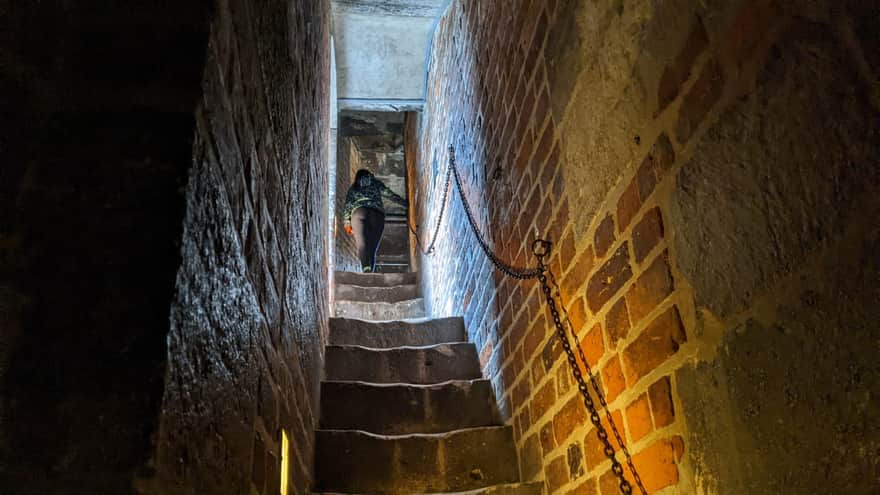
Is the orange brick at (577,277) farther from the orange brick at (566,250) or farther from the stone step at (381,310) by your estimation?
the stone step at (381,310)

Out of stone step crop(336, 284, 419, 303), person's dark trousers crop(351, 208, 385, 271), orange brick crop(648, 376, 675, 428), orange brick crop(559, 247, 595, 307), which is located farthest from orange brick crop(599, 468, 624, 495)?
person's dark trousers crop(351, 208, 385, 271)

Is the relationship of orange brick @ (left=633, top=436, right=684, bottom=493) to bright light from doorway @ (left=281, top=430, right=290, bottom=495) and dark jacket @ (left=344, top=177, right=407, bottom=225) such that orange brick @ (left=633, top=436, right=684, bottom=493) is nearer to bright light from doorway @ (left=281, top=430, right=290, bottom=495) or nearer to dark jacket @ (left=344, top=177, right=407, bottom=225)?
bright light from doorway @ (left=281, top=430, right=290, bottom=495)

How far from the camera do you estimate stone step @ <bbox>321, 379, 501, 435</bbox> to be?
2.98 m

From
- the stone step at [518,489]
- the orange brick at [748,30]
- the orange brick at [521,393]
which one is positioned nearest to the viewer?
the orange brick at [748,30]

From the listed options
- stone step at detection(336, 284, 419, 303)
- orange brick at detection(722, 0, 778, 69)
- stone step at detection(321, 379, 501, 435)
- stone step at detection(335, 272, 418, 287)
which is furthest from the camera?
stone step at detection(335, 272, 418, 287)

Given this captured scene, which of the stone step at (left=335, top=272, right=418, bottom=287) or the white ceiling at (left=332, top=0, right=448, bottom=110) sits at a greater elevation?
the white ceiling at (left=332, top=0, right=448, bottom=110)

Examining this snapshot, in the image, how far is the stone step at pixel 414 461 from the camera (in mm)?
2605

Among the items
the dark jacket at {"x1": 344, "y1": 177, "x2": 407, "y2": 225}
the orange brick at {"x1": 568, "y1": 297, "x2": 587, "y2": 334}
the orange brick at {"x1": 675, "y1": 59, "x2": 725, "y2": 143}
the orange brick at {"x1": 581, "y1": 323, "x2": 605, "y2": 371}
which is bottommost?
the orange brick at {"x1": 581, "y1": 323, "x2": 605, "y2": 371}

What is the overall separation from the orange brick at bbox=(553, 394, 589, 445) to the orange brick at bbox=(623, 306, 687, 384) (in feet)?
1.21

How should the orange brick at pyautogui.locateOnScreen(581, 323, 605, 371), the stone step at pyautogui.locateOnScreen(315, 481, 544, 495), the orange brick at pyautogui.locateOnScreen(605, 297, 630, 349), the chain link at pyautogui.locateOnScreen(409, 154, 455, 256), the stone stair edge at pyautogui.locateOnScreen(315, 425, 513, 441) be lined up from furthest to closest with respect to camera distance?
the chain link at pyautogui.locateOnScreen(409, 154, 455, 256)
the stone stair edge at pyautogui.locateOnScreen(315, 425, 513, 441)
the stone step at pyautogui.locateOnScreen(315, 481, 544, 495)
the orange brick at pyautogui.locateOnScreen(581, 323, 605, 371)
the orange brick at pyautogui.locateOnScreen(605, 297, 630, 349)

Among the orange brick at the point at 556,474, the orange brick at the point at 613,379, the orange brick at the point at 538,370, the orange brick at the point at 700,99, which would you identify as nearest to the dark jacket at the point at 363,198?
the orange brick at the point at 538,370

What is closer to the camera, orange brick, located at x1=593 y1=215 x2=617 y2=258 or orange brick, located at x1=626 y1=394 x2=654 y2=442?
orange brick, located at x1=626 y1=394 x2=654 y2=442

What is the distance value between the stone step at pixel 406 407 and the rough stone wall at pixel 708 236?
1.69 feet

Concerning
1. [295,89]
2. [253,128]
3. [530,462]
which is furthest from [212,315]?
[530,462]
